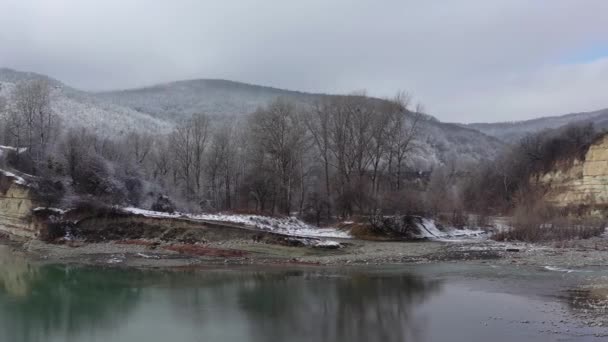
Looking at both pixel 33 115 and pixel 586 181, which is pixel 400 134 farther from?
pixel 33 115

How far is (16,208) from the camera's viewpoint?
45500 millimetres

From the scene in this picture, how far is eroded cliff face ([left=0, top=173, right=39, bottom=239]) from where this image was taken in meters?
44.3

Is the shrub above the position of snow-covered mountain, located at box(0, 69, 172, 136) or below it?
below

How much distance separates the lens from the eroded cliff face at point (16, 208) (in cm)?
4434

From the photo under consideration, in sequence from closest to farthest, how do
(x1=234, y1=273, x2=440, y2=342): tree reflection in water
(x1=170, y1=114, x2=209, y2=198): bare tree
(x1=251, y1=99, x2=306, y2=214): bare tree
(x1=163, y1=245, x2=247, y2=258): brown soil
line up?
1. (x1=234, y1=273, x2=440, y2=342): tree reflection in water
2. (x1=163, y1=245, x2=247, y2=258): brown soil
3. (x1=251, y1=99, x2=306, y2=214): bare tree
4. (x1=170, y1=114, x2=209, y2=198): bare tree

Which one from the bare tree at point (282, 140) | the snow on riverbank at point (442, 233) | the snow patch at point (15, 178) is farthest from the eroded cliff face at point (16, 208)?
the snow on riverbank at point (442, 233)

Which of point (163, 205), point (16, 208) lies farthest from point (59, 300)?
point (163, 205)

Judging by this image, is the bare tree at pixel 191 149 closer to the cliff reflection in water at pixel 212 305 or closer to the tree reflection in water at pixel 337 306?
the cliff reflection in water at pixel 212 305

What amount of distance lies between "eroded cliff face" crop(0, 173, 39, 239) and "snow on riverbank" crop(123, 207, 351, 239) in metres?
8.33

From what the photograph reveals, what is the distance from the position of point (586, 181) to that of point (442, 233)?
74.4 ft

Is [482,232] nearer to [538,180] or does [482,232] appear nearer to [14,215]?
[538,180]

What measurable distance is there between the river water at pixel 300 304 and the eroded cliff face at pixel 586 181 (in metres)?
36.3

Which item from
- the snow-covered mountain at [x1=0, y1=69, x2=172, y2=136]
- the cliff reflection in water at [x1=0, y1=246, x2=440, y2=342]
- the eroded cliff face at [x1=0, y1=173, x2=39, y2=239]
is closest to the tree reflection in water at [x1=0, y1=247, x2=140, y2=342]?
the cliff reflection in water at [x1=0, y1=246, x2=440, y2=342]

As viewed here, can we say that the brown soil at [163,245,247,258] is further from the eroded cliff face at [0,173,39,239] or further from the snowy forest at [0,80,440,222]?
the eroded cliff face at [0,173,39,239]
